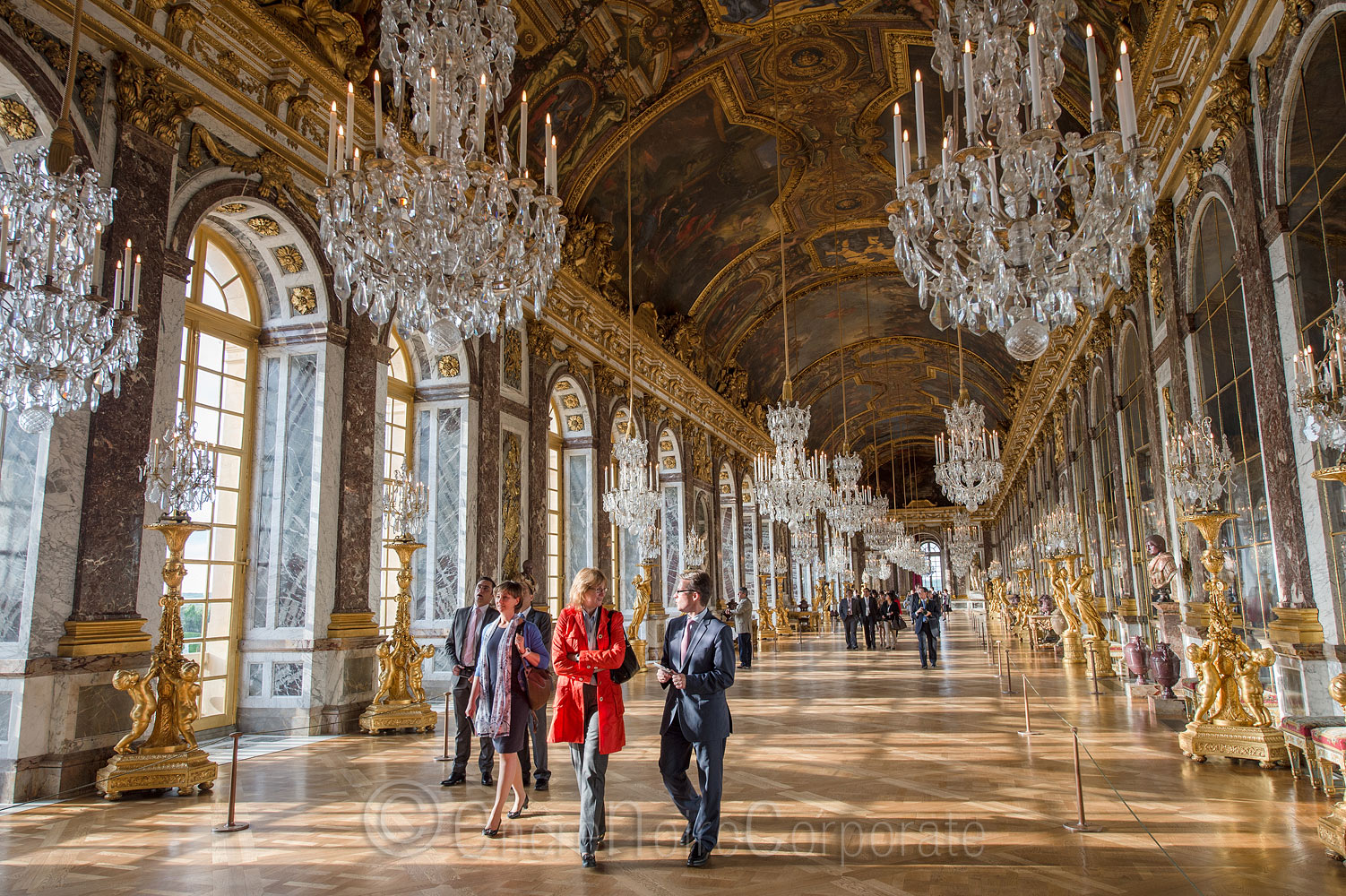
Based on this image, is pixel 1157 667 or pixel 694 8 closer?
pixel 1157 667

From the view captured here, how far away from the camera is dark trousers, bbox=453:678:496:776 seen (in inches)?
232

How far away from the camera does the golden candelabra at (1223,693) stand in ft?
20.0

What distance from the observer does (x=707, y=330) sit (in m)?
21.4

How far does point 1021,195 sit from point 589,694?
3.66 metres

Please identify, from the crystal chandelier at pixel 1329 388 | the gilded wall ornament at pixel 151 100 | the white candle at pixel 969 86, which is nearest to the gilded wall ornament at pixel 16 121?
the gilded wall ornament at pixel 151 100

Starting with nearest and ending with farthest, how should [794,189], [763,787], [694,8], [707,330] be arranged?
1. [763,787]
2. [694,8]
3. [794,189]
4. [707,330]

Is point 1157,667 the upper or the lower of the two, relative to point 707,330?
lower

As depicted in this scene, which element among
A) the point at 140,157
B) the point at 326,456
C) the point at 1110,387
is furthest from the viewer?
the point at 1110,387

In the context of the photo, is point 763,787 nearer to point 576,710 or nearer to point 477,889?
point 576,710

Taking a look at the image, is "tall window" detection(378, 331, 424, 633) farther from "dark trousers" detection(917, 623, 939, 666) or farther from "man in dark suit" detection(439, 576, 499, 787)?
"dark trousers" detection(917, 623, 939, 666)

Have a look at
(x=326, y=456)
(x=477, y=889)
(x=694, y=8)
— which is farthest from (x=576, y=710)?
(x=694, y=8)

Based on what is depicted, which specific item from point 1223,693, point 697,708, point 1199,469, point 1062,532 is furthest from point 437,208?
point 1062,532

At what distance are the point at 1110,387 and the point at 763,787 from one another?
997 cm

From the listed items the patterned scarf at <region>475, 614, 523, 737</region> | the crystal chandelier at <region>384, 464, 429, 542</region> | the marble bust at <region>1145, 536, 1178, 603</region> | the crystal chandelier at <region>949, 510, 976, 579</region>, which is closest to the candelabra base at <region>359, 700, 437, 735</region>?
the crystal chandelier at <region>384, 464, 429, 542</region>
